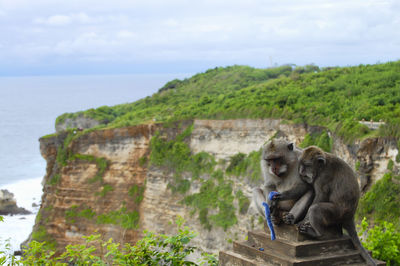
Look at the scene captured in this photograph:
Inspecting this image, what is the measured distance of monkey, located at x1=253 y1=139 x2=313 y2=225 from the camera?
8.57m

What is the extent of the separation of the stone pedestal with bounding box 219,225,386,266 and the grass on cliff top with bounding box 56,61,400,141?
679 inches

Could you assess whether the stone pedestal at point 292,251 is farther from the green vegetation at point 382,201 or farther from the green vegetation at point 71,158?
the green vegetation at point 71,158

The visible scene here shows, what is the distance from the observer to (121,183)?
4156 centimetres

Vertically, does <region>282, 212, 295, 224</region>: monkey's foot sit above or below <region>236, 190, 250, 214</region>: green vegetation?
above

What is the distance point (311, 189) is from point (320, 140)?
22.1m

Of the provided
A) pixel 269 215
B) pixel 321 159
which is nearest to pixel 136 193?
pixel 269 215

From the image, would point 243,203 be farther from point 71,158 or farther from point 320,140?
point 71,158

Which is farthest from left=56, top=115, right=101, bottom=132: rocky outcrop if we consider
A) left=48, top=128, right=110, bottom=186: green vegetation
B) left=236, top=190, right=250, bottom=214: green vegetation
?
left=236, top=190, right=250, bottom=214: green vegetation

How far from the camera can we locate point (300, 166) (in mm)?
8539

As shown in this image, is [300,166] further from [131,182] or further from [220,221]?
[131,182]

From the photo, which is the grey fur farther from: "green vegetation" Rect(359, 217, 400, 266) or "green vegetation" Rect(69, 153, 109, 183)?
"green vegetation" Rect(69, 153, 109, 183)

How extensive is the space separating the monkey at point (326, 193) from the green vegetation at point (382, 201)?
15.1m

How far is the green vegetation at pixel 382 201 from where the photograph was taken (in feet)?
75.4

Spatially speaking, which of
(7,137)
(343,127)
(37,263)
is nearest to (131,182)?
(343,127)
